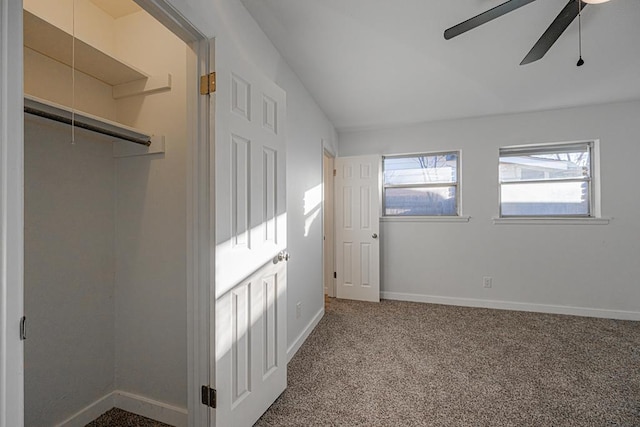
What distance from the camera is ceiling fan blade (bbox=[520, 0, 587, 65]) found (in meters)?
1.44

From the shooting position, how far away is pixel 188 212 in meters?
1.40

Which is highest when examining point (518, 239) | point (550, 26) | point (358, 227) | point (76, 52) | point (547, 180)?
point (550, 26)

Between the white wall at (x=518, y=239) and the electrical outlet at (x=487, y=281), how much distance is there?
0.05m

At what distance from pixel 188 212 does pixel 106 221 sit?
0.74m

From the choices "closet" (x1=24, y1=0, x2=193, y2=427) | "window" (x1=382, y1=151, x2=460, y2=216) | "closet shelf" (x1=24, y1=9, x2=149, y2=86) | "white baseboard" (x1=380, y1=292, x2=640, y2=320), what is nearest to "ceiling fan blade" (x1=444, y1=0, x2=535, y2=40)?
"closet" (x1=24, y1=0, x2=193, y2=427)

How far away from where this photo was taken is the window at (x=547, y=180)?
3.36 meters

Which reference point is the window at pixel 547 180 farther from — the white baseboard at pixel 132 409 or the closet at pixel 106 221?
the white baseboard at pixel 132 409

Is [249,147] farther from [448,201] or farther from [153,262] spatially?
[448,201]

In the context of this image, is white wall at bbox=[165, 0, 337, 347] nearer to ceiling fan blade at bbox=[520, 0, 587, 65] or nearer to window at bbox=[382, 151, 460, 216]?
window at bbox=[382, 151, 460, 216]

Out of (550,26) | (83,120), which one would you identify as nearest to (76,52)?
(83,120)

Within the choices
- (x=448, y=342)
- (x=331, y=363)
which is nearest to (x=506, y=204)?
(x=448, y=342)

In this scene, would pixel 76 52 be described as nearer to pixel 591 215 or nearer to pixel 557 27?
pixel 557 27

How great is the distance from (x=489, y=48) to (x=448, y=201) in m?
2.02

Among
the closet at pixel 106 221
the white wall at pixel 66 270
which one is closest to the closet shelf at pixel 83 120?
the closet at pixel 106 221
